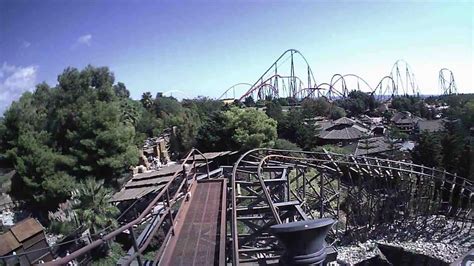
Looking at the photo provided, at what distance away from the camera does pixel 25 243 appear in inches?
490

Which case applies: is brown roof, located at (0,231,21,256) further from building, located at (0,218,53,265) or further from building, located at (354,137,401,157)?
building, located at (354,137,401,157)

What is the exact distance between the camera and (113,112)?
2200 centimetres

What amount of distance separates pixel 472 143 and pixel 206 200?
74.8 feet

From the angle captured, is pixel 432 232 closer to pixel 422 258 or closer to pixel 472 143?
pixel 422 258

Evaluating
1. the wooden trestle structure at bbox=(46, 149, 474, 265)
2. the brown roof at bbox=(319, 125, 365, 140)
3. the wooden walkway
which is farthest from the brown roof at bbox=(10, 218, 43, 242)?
the brown roof at bbox=(319, 125, 365, 140)

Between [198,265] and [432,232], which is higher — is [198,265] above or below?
above

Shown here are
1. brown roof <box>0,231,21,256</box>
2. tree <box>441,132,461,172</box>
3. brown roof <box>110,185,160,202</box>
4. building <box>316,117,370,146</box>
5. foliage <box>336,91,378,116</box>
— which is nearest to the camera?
brown roof <box>0,231,21,256</box>

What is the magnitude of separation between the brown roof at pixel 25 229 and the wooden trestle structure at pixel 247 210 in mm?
4560

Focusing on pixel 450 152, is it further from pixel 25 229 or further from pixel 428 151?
pixel 25 229

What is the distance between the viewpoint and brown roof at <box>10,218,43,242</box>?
40.7 feet

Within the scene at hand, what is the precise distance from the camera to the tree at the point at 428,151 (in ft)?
69.0

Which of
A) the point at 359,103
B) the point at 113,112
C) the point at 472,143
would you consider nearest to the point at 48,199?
the point at 113,112

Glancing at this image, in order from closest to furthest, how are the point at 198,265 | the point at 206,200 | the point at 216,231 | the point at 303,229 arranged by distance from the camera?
the point at 303,229 → the point at 198,265 → the point at 216,231 → the point at 206,200

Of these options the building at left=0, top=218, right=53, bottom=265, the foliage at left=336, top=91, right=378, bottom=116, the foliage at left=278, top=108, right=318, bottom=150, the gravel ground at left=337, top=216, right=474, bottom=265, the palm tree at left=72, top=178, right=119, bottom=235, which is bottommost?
the gravel ground at left=337, top=216, right=474, bottom=265
